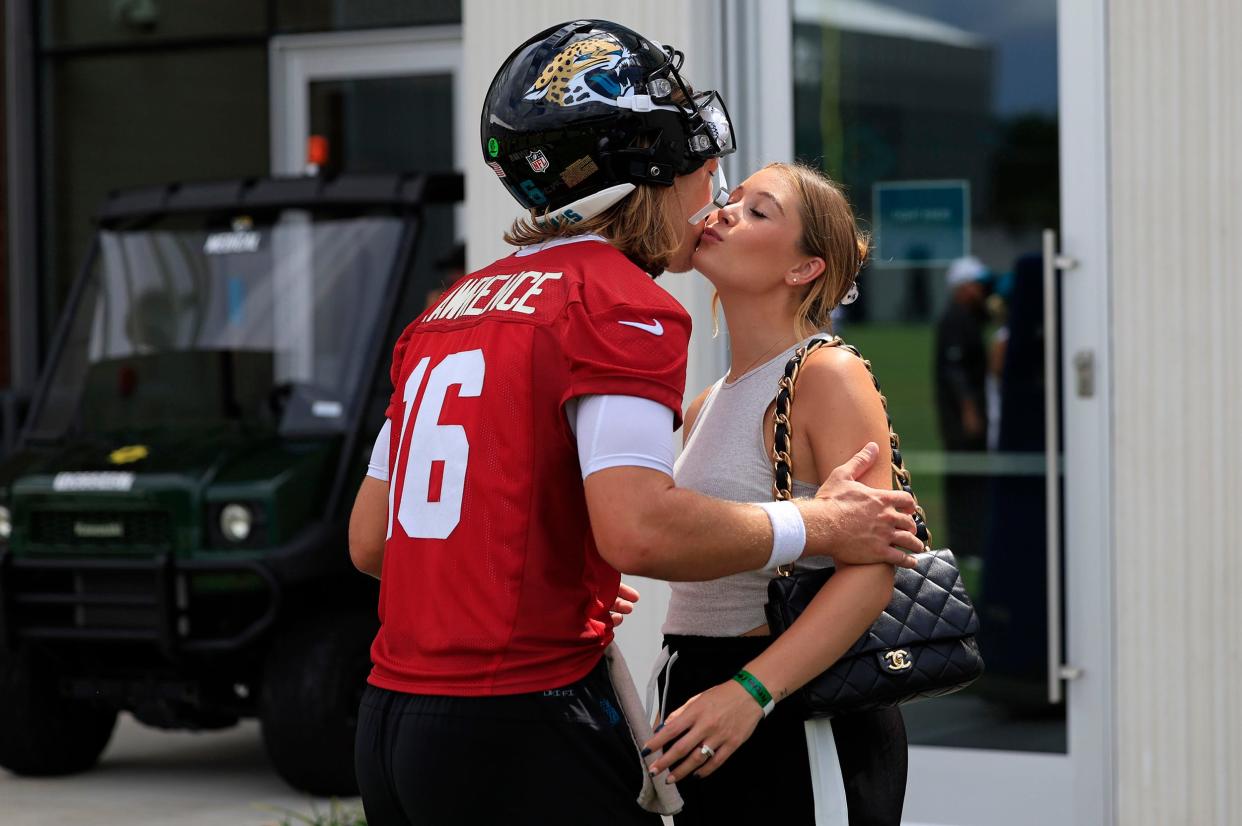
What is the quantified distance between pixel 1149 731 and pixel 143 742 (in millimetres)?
4770

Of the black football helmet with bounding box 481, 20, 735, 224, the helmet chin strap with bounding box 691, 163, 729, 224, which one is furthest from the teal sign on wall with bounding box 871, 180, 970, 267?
the black football helmet with bounding box 481, 20, 735, 224

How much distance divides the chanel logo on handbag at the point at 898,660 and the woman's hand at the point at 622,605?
0.39m

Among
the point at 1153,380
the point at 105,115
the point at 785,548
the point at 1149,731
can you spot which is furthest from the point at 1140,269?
the point at 105,115

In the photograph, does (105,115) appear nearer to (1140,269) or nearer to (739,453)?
(1140,269)

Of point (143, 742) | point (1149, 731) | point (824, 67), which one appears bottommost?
point (143, 742)

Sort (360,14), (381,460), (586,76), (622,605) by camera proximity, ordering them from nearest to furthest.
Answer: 1. (586,76)
2. (381,460)
3. (622,605)
4. (360,14)

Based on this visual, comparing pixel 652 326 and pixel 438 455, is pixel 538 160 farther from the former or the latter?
pixel 438 455

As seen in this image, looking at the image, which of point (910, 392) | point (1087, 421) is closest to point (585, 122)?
point (1087, 421)

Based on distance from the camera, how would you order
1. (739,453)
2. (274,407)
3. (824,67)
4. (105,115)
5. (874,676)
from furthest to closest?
1. (105,115)
2. (274,407)
3. (824,67)
4. (739,453)
5. (874,676)

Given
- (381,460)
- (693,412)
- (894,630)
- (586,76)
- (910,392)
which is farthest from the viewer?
(910,392)

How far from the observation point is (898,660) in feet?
8.37

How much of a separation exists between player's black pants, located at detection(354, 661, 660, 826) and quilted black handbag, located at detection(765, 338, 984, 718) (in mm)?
324

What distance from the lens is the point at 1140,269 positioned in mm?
4656

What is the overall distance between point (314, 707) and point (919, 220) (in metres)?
2.60
